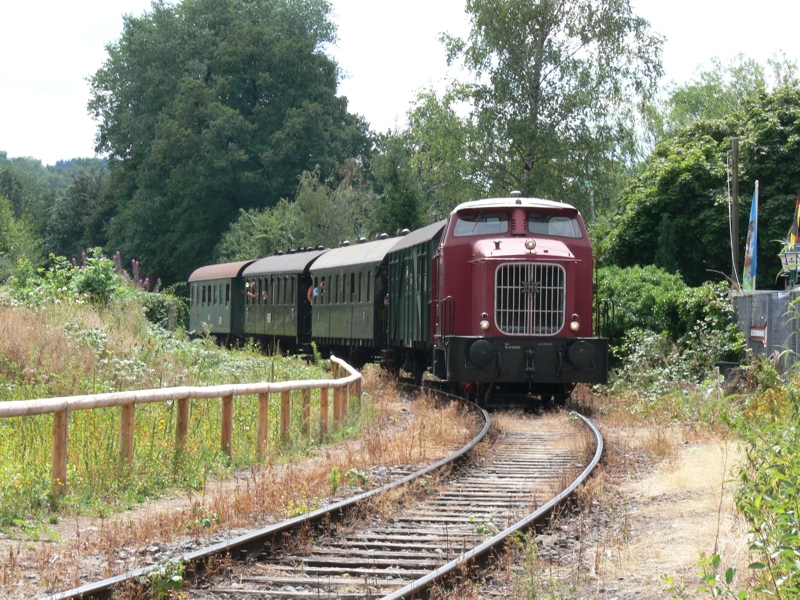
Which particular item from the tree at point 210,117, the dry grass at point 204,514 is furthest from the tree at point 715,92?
the dry grass at point 204,514

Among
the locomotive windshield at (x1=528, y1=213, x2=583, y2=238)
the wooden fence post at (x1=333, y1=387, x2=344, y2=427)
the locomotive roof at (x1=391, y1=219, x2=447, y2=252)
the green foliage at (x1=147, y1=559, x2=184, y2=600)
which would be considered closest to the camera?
the green foliage at (x1=147, y1=559, x2=184, y2=600)

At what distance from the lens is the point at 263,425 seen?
11.0m

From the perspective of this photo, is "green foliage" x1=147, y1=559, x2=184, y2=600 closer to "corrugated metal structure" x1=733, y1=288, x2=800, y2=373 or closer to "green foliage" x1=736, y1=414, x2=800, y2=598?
"green foliage" x1=736, y1=414, x2=800, y2=598

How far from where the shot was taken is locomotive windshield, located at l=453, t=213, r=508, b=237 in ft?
54.8

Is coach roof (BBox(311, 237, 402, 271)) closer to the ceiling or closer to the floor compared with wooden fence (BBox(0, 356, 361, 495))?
closer to the ceiling

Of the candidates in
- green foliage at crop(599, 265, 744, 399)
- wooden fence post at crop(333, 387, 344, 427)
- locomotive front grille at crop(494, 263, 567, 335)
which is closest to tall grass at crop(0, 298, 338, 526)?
wooden fence post at crop(333, 387, 344, 427)

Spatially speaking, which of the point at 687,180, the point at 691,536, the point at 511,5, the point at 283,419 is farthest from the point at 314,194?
the point at 691,536

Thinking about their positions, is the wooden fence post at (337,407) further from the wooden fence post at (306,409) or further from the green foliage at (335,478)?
the green foliage at (335,478)

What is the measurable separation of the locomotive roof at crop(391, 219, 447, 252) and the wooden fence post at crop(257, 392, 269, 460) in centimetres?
752

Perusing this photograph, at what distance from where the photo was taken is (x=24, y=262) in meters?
22.1

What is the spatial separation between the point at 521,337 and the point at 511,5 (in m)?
22.6

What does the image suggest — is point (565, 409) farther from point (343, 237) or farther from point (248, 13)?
point (248, 13)

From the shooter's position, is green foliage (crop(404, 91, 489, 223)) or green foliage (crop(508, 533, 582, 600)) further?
green foliage (crop(404, 91, 489, 223))

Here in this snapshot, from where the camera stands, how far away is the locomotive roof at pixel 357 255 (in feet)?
76.1
